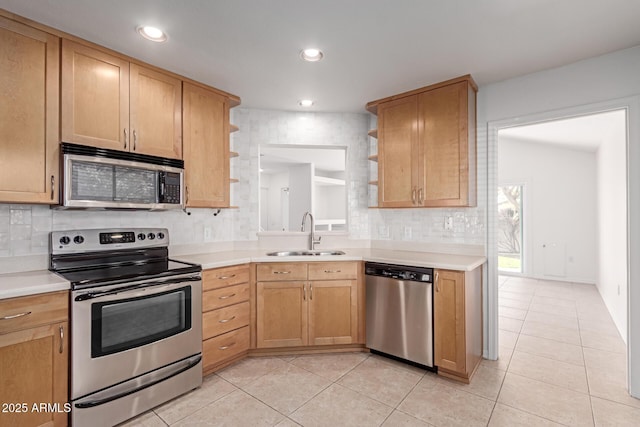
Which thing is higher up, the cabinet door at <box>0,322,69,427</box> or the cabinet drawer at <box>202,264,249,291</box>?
the cabinet drawer at <box>202,264,249,291</box>

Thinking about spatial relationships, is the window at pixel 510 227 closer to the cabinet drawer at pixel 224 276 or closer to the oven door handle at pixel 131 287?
the cabinet drawer at pixel 224 276

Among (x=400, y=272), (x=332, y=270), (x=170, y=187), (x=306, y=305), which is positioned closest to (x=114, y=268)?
(x=170, y=187)

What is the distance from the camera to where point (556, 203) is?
6.09m

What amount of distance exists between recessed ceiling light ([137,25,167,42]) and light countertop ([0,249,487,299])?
1595 millimetres

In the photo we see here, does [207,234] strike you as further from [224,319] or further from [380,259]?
[380,259]

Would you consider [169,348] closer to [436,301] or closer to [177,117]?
[177,117]

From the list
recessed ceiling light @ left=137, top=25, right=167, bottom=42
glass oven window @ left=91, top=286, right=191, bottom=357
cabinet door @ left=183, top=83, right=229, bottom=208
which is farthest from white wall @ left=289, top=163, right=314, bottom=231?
recessed ceiling light @ left=137, top=25, right=167, bottom=42

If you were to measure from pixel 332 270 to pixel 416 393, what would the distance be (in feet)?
3.82

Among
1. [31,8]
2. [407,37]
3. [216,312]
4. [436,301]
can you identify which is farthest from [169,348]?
[407,37]

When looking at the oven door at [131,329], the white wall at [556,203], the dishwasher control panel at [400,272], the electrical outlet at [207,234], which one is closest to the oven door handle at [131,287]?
the oven door at [131,329]

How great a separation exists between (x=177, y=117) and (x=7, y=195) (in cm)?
122

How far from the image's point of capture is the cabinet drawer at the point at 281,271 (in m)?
2.87

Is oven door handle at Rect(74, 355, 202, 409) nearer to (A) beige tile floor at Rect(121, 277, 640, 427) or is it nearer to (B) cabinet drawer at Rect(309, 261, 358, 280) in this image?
(A) beige tile floor at Rect(121, 277, 640, 427)

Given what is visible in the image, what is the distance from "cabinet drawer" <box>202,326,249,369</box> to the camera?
2498 millimetres
